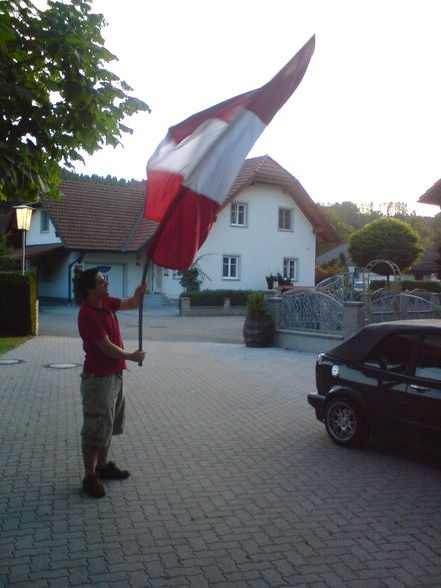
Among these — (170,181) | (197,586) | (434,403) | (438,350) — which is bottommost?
(197,586)

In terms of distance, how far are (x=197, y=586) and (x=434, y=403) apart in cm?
342

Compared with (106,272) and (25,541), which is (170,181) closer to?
(25,541)

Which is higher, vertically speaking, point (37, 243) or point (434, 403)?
point (37, 243)

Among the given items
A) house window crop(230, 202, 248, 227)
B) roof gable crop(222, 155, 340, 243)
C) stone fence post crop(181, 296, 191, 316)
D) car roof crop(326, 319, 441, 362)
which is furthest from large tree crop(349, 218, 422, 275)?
car roof crop(326, 319, 441, 362)

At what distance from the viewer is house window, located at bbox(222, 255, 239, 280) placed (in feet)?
131

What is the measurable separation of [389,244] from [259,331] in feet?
78.9

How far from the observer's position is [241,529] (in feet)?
16.6

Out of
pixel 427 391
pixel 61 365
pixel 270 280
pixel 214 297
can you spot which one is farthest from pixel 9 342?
pixel 270 280

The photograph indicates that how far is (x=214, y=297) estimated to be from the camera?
34.2m

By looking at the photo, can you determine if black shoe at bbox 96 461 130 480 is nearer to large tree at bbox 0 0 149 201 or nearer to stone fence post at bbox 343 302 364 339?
large tree at bbox 0 0 149 201

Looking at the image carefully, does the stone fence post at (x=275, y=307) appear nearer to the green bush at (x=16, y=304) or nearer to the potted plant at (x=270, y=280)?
the green bush at (x=16, y=304)

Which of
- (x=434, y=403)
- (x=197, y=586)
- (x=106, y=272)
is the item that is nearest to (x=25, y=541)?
(x=197, y=586)

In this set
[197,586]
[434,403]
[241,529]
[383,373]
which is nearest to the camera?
[197,586]

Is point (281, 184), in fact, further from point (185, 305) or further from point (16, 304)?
point (16, 304)
